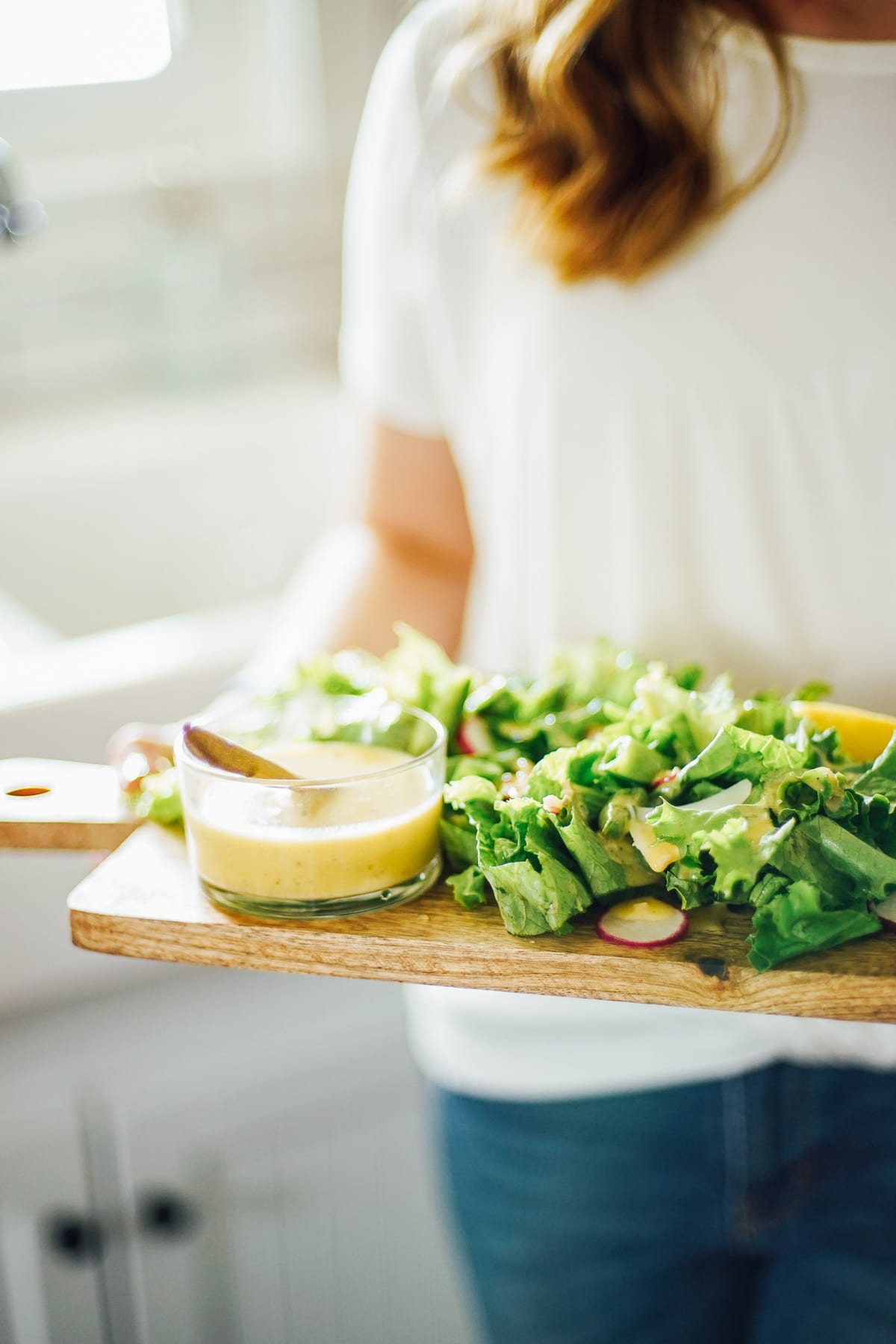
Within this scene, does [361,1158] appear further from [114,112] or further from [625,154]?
[114,112]

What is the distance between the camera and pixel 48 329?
1.97m

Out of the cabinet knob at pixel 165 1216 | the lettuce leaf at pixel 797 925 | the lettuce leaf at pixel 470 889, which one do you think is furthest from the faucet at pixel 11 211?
the lettuce leaf at pixel 797 925

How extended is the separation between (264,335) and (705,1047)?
174 cm

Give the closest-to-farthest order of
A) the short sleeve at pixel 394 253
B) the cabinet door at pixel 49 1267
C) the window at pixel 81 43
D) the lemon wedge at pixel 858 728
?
the lemon wedge at pixel 858 728 → the short sleeve at pixel 394 253 → the cabinet door at pixel 49 1267 → the window at pixel 81 43

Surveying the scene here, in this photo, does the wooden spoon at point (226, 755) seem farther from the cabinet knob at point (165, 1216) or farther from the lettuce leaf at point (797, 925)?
the cabinet knob at point (165, 1216)

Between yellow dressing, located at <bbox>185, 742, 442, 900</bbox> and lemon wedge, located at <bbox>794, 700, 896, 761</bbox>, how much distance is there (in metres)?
0.19

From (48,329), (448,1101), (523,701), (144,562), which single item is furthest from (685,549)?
(48,329)

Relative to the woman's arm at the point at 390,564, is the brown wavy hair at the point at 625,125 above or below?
above

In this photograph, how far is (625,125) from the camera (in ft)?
2.09

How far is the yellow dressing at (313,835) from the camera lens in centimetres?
53

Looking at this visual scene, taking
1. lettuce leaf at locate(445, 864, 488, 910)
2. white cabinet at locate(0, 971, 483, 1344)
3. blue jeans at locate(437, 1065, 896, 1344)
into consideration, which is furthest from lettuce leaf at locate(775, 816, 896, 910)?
white cabinet at locate(0, 971, 483, 1344)

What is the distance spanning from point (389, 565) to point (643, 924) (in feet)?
1.13

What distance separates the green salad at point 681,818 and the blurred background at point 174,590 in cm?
32

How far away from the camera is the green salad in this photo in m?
0.47
